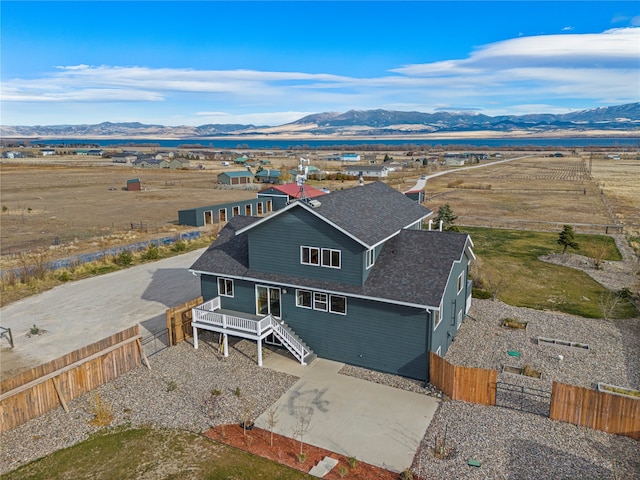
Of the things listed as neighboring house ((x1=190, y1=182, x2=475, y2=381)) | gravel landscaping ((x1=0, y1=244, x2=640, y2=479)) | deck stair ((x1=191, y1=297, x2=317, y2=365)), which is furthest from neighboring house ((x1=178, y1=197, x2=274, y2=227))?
gravel landscaping ((x1=0, y1=244, x2=640, y2=479))

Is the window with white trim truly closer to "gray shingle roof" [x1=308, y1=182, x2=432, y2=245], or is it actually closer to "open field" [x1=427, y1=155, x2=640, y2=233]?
"gray shingle roof" [x1=308, y1=182, x2=432, y2=245]

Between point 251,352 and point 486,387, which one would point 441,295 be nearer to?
point 486,387

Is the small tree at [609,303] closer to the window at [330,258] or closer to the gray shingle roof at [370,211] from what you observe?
the gray shingle roof at [370,211]

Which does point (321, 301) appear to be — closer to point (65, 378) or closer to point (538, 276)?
point (65, 378)

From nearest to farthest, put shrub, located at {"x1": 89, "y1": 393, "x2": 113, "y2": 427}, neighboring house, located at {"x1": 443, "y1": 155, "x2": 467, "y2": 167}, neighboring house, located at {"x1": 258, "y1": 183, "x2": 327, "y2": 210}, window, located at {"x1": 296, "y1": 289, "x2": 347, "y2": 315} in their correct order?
shrub, located at {"x1": 89, "y1": 393, "x2": 113, "y2": 427} → window, located at {"x1": 296, "y1": 289, "x2": 347, "y2": 315} → neighboring house, located at {"x1": 258, "y1": 183, "x2": 327, "y2": 210} → neighboring house, located at {"x1": 443, "y1": 155, "x2": 467, "y2": 167}

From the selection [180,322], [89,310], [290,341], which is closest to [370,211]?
[290,341]
